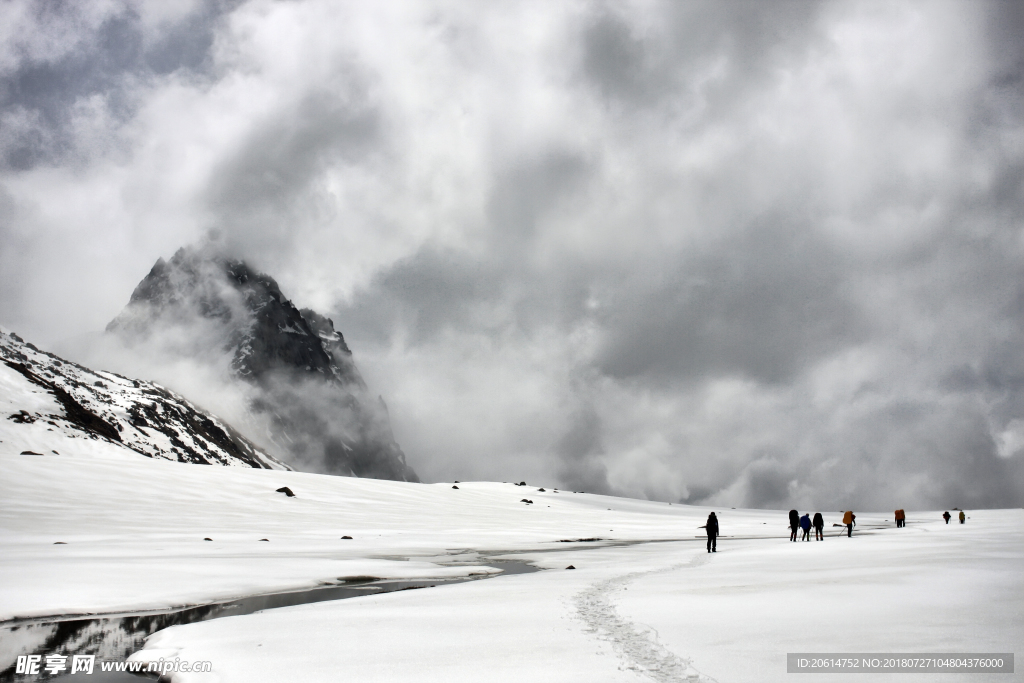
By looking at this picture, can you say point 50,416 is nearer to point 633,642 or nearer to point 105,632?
point 105,632

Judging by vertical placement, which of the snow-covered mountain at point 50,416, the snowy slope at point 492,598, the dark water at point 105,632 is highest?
the snow-covered mountain at point 50,416

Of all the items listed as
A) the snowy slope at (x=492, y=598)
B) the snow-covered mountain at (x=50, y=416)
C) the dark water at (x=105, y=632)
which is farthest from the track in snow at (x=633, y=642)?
the snow-covered mountain at (x=50, y=416)

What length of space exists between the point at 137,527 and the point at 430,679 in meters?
27.1

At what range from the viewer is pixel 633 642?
840 centimetres

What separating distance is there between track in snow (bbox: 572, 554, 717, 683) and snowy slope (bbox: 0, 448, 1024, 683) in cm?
4

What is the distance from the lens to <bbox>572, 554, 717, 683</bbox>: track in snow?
680cm

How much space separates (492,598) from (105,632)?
709 cm

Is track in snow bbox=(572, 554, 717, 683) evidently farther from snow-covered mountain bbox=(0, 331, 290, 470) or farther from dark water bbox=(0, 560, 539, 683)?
snow-covered mountain bbox=(0, 331, 290, 470)

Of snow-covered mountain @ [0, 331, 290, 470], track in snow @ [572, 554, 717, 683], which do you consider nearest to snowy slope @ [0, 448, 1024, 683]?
track in snow @ [572, 554, 717, 683]

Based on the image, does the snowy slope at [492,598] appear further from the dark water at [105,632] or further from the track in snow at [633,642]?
the dark water at [105,632]

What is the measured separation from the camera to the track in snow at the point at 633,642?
680 cm

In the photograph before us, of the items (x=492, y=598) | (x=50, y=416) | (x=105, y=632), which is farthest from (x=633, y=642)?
(x=50, y=416)

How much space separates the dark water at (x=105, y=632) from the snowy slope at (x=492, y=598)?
70 cm

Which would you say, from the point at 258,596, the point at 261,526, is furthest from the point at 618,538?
the point at 258,596
